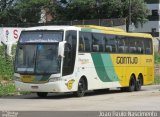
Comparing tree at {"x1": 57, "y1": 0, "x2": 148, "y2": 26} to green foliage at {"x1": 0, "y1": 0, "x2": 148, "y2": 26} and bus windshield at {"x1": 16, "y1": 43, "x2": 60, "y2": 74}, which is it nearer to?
green foliage at {"x1": 0, "y1": 0, "x2": 148, "y2": 26}

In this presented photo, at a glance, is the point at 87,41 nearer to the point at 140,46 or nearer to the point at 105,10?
the point at 140,46

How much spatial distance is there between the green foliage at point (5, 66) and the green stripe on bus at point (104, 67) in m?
8.25

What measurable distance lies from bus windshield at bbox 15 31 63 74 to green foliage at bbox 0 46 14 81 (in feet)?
32.0

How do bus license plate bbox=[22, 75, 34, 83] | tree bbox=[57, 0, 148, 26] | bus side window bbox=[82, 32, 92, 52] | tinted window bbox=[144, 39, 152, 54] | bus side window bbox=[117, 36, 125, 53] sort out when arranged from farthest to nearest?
tree bbox=[57, 0, 148, 26] < tinted window bbox=[144, 39, 152, 54] < bus side window bbox=[117, 36, 125, 53] < bus side window bbox=[82, 32, 92, 52] < bus license plate bbox=[22, 75, 34, 83]

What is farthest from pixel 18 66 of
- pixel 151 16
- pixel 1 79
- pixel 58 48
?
pixel 151 16

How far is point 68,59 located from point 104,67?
380 cm

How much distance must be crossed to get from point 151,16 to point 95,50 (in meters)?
78.5

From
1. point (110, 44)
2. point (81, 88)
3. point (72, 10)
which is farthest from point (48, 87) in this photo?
point (72, 10)

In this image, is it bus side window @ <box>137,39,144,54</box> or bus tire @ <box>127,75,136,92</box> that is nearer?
bus tire @ <box>127,75,136,92</box>

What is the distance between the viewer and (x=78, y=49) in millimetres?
24391

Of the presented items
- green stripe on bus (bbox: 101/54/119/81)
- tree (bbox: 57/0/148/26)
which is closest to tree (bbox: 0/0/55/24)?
tree (bbox: 57/0/148/26)

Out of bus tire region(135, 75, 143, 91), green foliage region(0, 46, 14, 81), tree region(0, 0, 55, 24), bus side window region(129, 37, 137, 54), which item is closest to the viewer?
bus side window region(129, 37, 137, 54)

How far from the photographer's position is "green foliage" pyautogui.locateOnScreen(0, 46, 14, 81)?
33.8m

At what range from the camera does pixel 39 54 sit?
2353 cm
